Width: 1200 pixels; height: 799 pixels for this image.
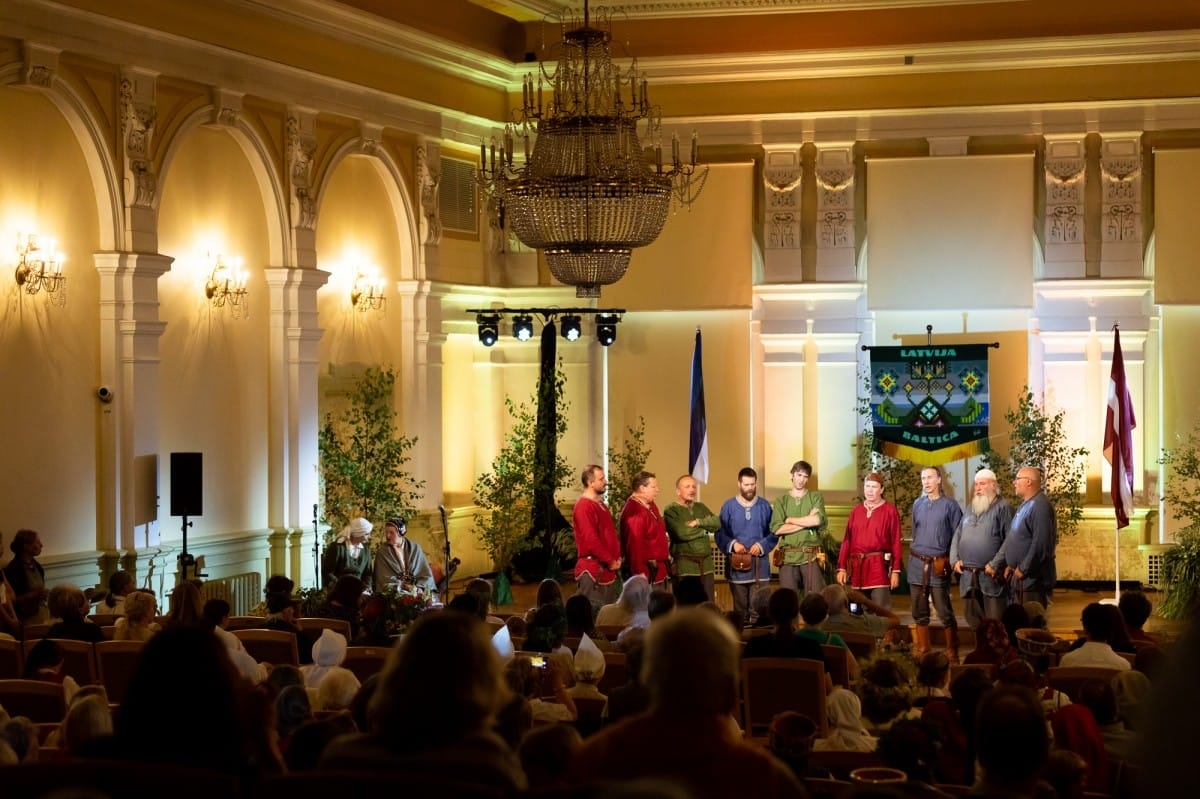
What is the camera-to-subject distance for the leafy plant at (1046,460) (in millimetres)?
13695

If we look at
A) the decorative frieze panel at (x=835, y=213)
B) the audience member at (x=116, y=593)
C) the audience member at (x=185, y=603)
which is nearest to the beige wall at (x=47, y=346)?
the audience member at (x=116, y=593)

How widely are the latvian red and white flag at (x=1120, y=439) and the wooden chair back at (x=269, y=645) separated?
26.0ft

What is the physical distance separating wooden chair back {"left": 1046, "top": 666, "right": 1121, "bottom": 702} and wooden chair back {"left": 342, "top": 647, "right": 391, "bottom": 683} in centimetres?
281

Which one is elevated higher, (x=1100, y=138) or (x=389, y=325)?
(x=1100, y=138)

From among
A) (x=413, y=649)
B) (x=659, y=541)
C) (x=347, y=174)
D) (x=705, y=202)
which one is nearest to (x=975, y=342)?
(x=705, y=202)

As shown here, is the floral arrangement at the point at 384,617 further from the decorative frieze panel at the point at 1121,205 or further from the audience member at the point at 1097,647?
the decorative frieze panel at the point at 1121,205

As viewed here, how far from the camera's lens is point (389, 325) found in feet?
47.3

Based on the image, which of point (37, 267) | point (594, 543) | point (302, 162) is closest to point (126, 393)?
point (37, 267)

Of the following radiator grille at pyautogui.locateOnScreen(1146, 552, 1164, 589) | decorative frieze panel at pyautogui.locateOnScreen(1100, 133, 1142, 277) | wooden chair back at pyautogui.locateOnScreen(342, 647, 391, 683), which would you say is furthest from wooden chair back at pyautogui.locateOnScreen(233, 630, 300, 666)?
decorative frieze panel at pyautogui.locateOnScreen(1100, 133, 1142, 277)

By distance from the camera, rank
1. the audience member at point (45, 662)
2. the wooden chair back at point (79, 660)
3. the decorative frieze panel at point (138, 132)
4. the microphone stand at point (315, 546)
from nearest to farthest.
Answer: the audience member at point (45, 662), the wooden chair back at point (79, 660), the decorative frieze panel at point (138, 132), the microphone stand at point (315, 546)

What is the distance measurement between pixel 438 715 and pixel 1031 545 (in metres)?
8.11

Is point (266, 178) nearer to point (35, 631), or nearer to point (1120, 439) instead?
point (35, 631)

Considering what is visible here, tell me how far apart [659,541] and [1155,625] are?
3980 millimetres

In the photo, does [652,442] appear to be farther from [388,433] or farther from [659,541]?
[659,541]
